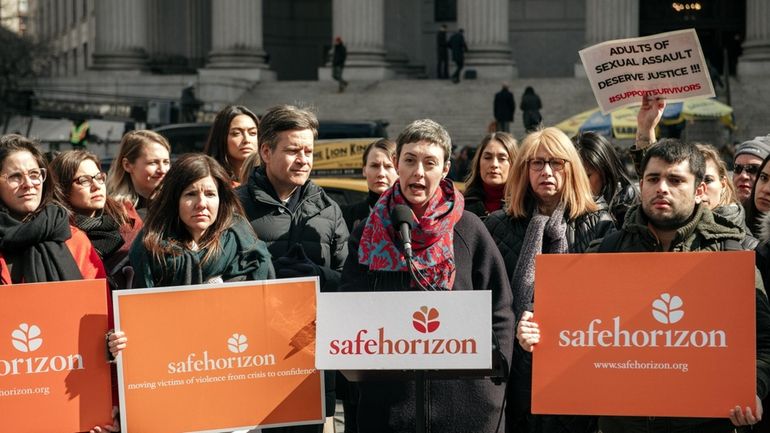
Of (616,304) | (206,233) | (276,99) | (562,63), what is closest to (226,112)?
(206,233)

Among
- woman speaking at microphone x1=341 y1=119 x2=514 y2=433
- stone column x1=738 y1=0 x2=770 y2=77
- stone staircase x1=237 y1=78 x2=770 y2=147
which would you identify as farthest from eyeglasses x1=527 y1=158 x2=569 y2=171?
stone column x1=738 y1=0 x2=770 y2=77

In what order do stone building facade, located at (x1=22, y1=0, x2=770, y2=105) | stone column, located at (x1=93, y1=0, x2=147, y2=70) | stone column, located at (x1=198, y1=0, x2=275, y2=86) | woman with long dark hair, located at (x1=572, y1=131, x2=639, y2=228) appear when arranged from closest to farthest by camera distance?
Answer: woman with long dark hair, located at (x1=572, y1=131, x2=639, y2=228) → stone building facade, located at (x1=22, y1=0, x2=770, y2=105) → stone column, located at (x1=198, y1=0, x2=275, y2=86) → stone column, located at (x1=93, y1=0, x2=147, y2=70)

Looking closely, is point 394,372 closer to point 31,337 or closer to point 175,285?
point 175,285

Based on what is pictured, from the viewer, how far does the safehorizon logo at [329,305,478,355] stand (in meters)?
6.13

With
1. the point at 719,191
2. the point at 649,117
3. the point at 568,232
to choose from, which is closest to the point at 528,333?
the point at 568,232

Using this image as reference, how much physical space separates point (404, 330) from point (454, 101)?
34.0 meters

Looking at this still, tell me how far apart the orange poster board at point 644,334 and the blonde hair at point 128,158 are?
11.6ft

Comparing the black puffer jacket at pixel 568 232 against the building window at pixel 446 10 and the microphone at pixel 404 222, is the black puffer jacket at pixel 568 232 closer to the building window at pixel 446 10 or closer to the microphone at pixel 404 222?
the microphone at pixel 404 222

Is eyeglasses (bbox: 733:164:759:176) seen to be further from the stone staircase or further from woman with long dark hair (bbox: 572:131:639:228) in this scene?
the stone staircase

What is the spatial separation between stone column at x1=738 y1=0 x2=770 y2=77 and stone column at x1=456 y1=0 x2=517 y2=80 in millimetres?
7199

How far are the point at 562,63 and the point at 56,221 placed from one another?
43.3 meters

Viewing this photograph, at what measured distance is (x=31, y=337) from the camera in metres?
6.52

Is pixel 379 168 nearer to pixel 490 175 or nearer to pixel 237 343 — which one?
pixel 490 175

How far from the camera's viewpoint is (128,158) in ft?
29.3
